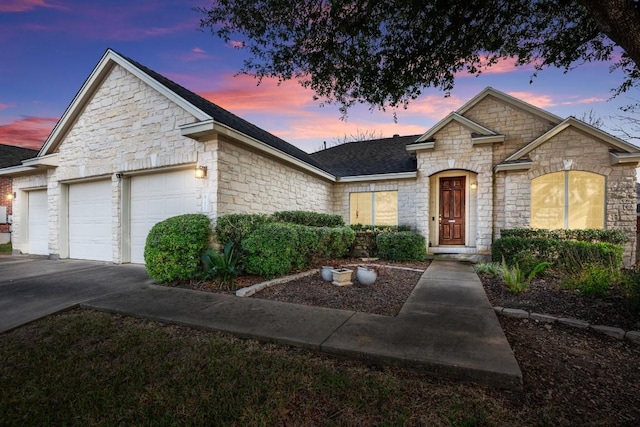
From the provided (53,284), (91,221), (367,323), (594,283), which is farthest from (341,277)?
(91,221)

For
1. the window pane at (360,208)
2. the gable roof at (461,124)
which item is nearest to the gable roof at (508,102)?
the gable roof at (461,124)

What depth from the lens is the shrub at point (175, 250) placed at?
224 inches

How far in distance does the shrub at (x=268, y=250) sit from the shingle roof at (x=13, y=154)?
635 inches

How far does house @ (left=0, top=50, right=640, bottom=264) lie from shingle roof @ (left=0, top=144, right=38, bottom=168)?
239 inches

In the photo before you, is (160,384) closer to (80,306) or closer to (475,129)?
(80,306)

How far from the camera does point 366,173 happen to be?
11953 mm

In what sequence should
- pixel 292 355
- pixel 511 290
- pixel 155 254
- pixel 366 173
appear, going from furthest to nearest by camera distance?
pixel 366 173 < pixel 155 254 < pixel 511 290 < pixel 292 355

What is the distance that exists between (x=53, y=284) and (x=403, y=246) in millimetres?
8917

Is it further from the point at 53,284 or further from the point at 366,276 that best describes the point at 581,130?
the point at 53,284

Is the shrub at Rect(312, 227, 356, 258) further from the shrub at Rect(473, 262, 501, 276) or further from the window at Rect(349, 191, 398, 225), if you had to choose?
the shrub at Rect(473, 262, 501, 276)

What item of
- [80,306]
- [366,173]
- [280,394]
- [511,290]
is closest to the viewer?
[280,394]

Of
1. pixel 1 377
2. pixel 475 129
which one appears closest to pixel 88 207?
pixel 1 377

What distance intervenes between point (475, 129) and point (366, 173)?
4265mm

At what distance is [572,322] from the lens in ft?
12.1
